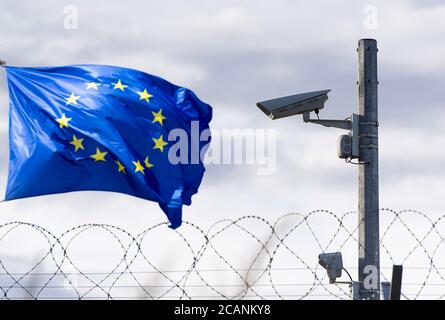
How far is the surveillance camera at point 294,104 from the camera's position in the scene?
14.0m

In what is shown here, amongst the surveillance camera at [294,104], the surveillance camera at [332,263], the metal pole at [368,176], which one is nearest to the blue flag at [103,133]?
the surveillance camera at [294,104]

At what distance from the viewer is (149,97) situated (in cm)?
1550

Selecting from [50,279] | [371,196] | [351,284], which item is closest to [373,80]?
[371,196]

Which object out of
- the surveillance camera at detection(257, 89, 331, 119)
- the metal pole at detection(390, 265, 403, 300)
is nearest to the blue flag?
the surveillance camera at detection(257, 89, 331, 119)

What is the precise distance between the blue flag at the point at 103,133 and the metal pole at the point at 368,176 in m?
2.71

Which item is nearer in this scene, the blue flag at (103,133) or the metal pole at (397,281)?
the metal pole at (397,281)

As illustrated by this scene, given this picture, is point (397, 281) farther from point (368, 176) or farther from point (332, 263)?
point (368, 176)

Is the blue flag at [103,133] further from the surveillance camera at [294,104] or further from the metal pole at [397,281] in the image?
the metal pole at [397,281]

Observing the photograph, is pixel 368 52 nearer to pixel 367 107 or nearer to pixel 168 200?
pixel 367 107

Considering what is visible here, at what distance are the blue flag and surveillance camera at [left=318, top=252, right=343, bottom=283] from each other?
7.46 feet

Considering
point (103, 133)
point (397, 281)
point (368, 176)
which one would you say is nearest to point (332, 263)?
point (397, 281)

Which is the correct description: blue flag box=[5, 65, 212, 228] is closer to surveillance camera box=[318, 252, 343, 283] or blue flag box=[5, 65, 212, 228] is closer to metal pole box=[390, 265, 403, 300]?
surveillance camera box=[318, 252, 343, 283]

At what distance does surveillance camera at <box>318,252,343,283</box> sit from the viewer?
13266mm
